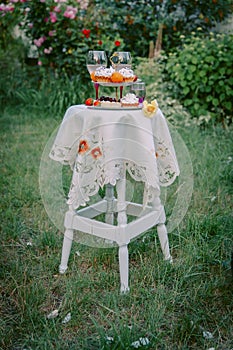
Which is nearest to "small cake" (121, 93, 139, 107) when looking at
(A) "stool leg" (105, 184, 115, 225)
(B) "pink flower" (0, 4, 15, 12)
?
(A) "stool leg" (105, 184, 115, 225)

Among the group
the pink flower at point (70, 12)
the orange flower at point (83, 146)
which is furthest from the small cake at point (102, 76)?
the pink flower at point (70, 12)

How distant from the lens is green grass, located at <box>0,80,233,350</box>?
190cm

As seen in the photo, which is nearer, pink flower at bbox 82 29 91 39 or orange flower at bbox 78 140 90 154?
orange flower at bbox 78 140 90 154

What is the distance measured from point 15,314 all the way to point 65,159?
0.83 metres

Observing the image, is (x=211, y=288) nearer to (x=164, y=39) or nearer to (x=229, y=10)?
(x=164, y=39)

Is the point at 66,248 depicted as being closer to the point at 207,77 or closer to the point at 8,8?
the point at 207,77

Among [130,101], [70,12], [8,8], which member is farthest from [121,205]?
[8,8]

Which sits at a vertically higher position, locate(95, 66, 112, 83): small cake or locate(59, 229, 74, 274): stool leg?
locate(95, 66, 112, 83): small cake

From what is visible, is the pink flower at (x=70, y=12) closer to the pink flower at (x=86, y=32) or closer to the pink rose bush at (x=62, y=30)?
the pink rose bush at (x=62, y=30)

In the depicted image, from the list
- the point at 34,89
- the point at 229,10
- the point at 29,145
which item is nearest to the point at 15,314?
the point at 29,145

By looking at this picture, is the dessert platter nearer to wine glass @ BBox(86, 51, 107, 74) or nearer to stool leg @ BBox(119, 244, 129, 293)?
wine glass @ BBox(86, 51, 107, 74)

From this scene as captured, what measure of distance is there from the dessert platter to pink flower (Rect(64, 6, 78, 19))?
4026mm

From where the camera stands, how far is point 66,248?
95.0 inches

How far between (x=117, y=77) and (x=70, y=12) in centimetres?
424
